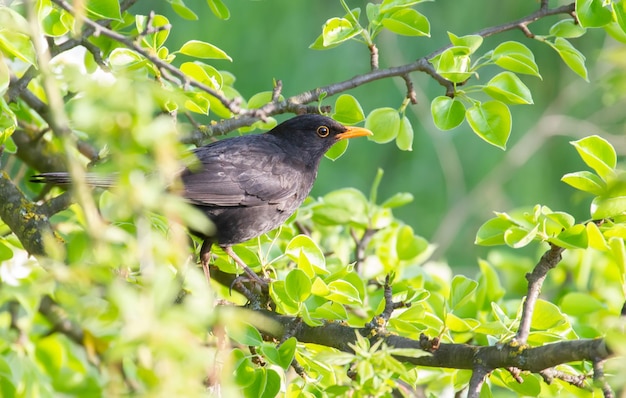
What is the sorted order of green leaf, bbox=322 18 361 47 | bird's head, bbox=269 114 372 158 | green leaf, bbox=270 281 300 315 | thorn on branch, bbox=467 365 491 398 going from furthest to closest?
1. bird's head, bbox=269 114 372 158
2. green leaf, bbox=322 18 361 47
3. green leaf, bbox=270 281 300 315
4. thorn on branch, bbox=467 365 491 398

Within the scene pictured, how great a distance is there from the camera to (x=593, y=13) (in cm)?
287

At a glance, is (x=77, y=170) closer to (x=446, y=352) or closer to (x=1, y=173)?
(x=446, y=352)

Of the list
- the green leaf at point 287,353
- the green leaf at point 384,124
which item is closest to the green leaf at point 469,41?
the green leaf at point 384,124

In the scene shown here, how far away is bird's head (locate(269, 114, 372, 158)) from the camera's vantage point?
14.9ft

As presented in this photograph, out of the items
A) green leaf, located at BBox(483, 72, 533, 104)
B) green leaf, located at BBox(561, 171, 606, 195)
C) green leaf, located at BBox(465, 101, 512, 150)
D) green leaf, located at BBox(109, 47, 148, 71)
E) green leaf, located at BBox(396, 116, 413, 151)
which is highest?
green leaf, located at BBox(109, 47, 148, 71)

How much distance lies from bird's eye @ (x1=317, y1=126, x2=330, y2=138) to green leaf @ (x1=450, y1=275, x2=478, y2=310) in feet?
6.26

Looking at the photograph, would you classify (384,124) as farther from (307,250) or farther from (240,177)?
(240,177)

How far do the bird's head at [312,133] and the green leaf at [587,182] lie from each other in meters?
2.11

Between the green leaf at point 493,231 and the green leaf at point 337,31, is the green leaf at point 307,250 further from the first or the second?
the green leaf at point 337,31

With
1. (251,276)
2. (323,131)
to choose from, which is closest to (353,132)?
(323,131)

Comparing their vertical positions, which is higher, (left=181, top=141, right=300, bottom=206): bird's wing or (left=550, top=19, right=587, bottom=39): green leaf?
(left=550, top=19, right=587, bottom=39): green leaf

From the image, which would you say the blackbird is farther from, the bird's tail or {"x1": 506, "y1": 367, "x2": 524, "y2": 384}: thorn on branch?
{"x1": 506, "y1": 367, "x2": 524, "y2": 384}: thorn on branch

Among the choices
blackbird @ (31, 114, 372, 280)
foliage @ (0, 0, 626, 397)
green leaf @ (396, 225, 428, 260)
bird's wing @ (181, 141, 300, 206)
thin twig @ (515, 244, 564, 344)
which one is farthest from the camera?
bird's wing @ (181, 141, 300, 206)

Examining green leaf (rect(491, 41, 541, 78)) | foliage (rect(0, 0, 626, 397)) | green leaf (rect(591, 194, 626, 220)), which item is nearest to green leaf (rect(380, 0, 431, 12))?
foliage (rect(0, 0, 626, 397))
